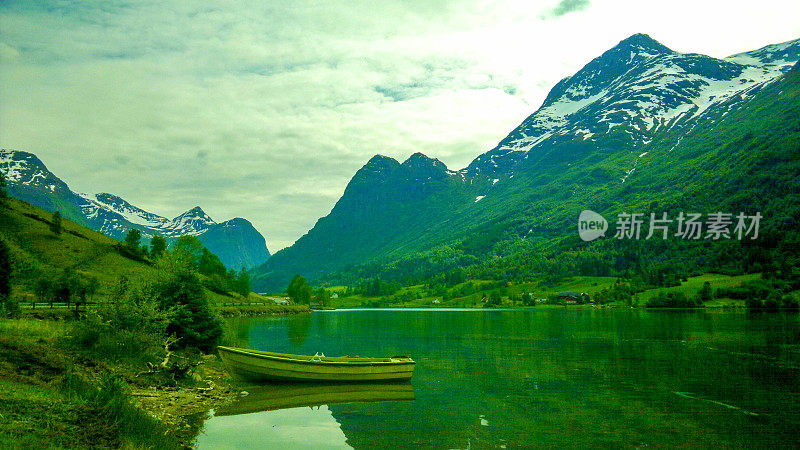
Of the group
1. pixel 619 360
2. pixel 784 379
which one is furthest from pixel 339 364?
pixel 784 379

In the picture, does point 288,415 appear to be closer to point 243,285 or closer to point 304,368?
point 304,368

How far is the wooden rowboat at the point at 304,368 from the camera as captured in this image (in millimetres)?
36781

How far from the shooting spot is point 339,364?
37344 mm

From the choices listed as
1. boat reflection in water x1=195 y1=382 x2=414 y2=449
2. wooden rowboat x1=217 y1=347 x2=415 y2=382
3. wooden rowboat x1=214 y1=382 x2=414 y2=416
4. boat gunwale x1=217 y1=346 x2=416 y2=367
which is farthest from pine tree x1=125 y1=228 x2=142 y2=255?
wooden rowboat x1=214 y1=382 x2=414 y2=416

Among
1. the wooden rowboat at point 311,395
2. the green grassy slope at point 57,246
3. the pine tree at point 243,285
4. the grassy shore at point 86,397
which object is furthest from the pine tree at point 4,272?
the pine tree at point 243,285

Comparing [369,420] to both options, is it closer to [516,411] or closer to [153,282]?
[516,411]

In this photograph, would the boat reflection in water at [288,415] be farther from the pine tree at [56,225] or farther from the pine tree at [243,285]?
the pine tree at [243,285]

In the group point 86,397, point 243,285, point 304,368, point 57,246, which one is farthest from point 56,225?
point 86,397

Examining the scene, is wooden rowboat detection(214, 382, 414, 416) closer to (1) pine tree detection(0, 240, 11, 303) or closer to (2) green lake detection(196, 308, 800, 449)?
(2) green lake detection(196, 308, 800, 449)

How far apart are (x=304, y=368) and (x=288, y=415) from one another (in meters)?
8.08

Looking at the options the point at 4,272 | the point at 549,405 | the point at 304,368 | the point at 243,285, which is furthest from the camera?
the point at 243,285

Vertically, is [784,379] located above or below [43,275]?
below

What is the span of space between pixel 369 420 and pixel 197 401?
33.6 ft

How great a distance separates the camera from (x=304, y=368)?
121 feet
